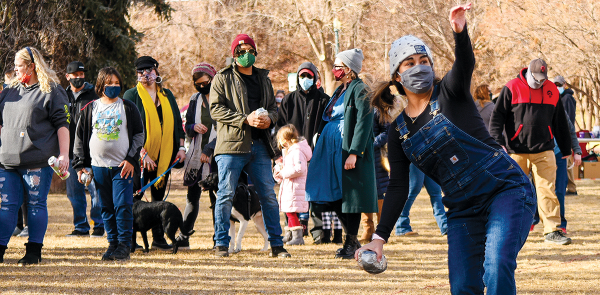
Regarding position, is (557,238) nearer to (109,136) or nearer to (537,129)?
(537,129)

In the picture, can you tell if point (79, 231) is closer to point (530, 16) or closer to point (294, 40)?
point (530, 16)

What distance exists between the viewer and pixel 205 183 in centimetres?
754

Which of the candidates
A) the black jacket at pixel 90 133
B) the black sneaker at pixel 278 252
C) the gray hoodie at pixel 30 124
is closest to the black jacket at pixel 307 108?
the black sneaker at pixel 278 252

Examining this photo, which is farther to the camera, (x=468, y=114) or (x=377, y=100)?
(x=377, y=100)

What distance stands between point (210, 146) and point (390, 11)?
24.3 m

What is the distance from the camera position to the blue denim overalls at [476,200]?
3270 millimetres

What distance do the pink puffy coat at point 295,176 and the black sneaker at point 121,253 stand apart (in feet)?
7.12

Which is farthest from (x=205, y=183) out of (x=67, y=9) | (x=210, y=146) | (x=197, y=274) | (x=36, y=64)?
(x=67, y=9)

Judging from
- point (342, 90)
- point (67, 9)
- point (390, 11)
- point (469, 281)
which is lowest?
point (469, 281)

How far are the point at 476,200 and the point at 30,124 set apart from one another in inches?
179

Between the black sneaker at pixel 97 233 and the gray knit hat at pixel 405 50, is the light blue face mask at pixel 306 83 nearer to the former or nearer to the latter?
the black sneaker at pixel 97 233

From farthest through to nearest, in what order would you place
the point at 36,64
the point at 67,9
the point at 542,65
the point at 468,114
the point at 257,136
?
1. the point at 67,9
2. the point at 542,65
3. the point at 257,136
4. the point at 36,64
5. the point at 468,114

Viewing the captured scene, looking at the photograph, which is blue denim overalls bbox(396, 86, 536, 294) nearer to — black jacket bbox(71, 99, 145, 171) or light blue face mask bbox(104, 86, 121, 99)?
black jacket bbox(71, 99, 145, 171)

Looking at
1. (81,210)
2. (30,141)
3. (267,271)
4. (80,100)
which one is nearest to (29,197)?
(30,141)
